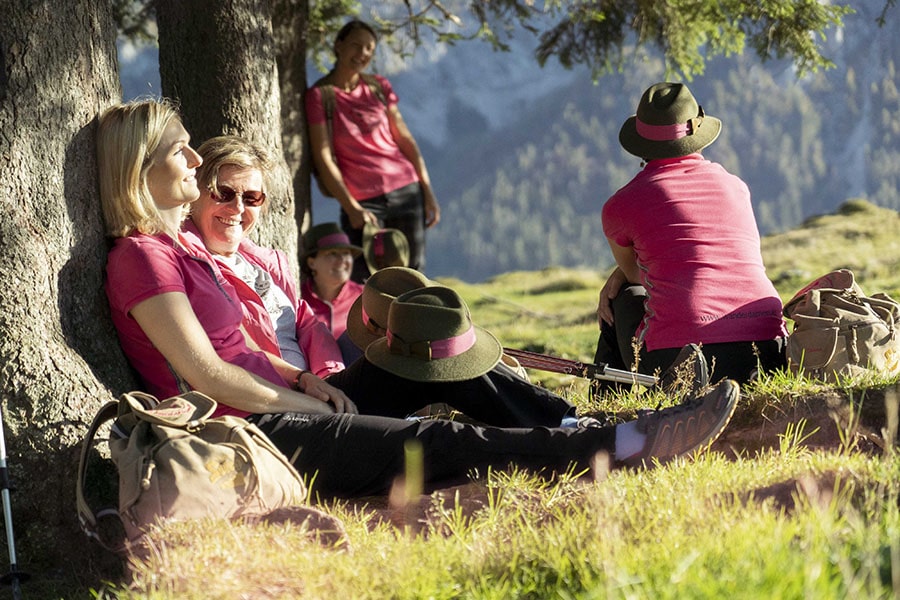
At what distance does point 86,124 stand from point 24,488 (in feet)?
4.68

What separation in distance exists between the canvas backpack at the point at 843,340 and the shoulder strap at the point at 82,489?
3.02 metres

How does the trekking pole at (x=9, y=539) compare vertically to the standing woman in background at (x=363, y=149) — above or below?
below

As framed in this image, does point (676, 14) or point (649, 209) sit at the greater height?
point (676, 14)

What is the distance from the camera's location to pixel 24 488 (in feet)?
13.3

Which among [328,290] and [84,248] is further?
[328,290]

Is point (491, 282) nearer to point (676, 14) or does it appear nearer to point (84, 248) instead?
point (676, 14)

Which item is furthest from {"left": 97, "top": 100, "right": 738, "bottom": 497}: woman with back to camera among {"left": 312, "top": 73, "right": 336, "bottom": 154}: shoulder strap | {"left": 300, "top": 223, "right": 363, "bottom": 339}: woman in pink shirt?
{"left": 312, "top": 73, "right": 336, "bottom": 154}: shoulder strap

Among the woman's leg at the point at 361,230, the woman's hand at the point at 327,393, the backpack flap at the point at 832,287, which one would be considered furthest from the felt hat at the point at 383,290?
the woman's leg at the point at 361,230

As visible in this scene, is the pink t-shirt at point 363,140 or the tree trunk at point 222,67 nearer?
the tree trunk at point 222,67

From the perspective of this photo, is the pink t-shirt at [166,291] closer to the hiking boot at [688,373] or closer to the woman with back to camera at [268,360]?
the woman with back to camera at [268,360]

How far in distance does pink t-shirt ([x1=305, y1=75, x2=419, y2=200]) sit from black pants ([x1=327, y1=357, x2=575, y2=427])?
4.00m

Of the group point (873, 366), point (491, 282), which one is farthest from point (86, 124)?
point (491, 282)

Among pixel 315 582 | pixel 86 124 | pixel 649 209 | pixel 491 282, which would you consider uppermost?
pixel 86 124

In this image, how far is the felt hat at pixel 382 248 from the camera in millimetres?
8219
